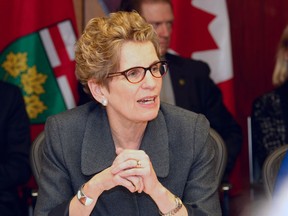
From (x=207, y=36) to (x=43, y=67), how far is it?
1.23 m

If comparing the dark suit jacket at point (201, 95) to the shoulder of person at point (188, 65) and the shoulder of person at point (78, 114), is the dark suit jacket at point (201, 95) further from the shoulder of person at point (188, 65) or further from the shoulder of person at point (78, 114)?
the shoulder of person at point (78, 114)

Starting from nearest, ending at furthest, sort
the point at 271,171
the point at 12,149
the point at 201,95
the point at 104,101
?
1. the point at 104,101
2. the point at 271,171
3. the point at 12,149
4. the point at 201,95

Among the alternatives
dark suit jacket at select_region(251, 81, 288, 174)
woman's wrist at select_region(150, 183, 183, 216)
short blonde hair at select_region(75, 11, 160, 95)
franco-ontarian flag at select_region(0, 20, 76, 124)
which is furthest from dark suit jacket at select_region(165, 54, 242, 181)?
woman's wrist at select_region(150, 183, 183, 216)

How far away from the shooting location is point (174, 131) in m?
3.44

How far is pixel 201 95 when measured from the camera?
Answer: 5.23 meters

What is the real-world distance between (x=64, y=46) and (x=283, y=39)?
1534 millimetres

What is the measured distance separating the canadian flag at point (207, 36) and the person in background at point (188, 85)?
298mm

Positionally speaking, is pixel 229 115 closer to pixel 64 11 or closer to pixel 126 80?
pixel 64 11

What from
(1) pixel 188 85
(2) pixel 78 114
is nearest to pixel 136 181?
(2) pixel 78 114

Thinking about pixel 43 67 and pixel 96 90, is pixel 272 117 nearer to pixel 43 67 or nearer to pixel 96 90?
pixel 43 67

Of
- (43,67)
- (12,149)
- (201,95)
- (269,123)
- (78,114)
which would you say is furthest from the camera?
(43,67)

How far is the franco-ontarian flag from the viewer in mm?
5367

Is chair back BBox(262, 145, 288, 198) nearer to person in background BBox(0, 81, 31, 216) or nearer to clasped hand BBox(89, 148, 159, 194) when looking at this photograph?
clasped hand BBox(89, 148, 159, 194)

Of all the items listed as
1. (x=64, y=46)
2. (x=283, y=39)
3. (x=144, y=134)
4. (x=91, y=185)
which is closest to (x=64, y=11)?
(x=64, y=46)
